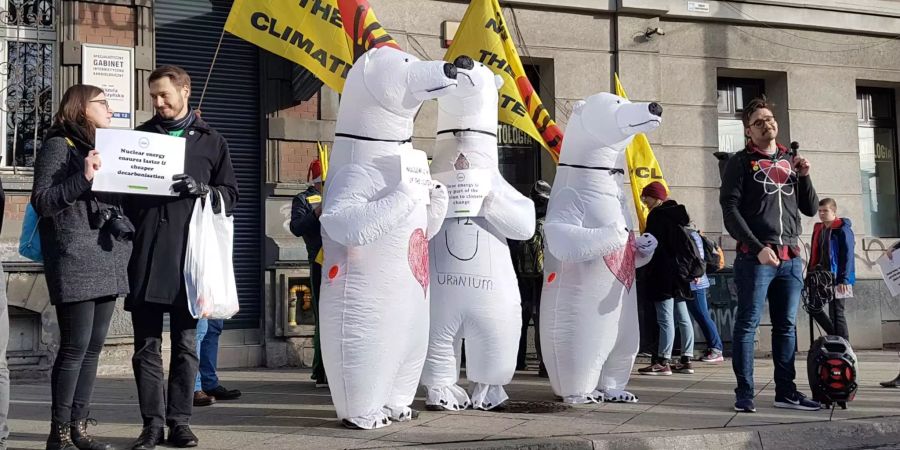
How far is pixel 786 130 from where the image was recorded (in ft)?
41.7

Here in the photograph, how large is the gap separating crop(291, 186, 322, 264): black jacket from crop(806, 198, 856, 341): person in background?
4.49 m

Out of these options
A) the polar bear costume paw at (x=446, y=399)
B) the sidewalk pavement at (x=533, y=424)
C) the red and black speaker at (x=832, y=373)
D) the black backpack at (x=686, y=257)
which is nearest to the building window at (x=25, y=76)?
the sidewalk pavement at (x=533, y=424)

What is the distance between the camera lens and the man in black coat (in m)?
5.03

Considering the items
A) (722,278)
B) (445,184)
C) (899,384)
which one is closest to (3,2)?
(445,184)

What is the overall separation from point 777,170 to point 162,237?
418 centimetres

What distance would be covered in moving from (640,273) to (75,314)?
243 inches

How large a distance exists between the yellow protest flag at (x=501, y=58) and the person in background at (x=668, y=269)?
1582 millimetres

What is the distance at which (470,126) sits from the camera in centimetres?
666

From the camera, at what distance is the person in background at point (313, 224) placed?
716cm

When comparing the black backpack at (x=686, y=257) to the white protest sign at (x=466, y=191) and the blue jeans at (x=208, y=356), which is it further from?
the blue jeans at (x=208, y=356)

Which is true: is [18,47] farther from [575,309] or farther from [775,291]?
[775,291]

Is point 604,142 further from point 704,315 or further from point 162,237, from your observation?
point 704,315

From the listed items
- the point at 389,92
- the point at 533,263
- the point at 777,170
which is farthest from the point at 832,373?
the point at 389,92

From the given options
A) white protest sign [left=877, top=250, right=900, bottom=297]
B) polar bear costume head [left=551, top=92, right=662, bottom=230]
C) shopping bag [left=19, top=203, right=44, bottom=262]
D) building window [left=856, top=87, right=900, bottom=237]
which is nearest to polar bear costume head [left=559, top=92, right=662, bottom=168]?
polar bear costume head [left=551, top=92, right=662, bottom=230]
